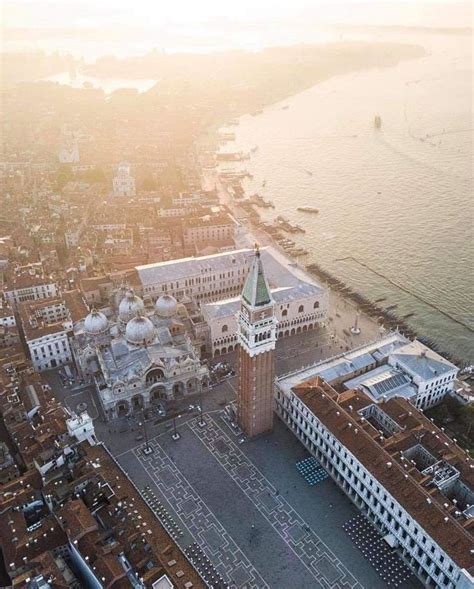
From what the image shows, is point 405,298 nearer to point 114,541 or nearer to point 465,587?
point 465,587

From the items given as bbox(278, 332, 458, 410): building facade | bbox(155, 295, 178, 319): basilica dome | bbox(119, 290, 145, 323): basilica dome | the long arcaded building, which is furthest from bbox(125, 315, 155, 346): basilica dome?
the long arcaded building

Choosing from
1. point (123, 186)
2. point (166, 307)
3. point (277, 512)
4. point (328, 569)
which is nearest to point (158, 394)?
point (166, 307)

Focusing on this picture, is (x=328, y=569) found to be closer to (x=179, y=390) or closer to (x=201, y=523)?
(x=201, y=523)

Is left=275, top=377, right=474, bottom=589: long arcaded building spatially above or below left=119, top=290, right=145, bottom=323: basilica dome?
below

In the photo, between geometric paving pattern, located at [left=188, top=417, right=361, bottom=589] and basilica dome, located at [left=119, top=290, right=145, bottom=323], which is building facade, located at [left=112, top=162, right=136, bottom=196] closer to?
basilica dome, located at [left=119, top=290, right=145, bottom=323]

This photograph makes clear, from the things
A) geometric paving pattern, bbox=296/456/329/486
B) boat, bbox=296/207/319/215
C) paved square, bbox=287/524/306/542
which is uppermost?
boat, bbox=296/207/319/215

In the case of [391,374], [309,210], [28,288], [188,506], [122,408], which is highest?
[28,288]

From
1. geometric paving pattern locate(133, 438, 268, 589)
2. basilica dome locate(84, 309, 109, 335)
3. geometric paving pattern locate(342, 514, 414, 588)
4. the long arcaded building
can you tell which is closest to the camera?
the long arcaded building
